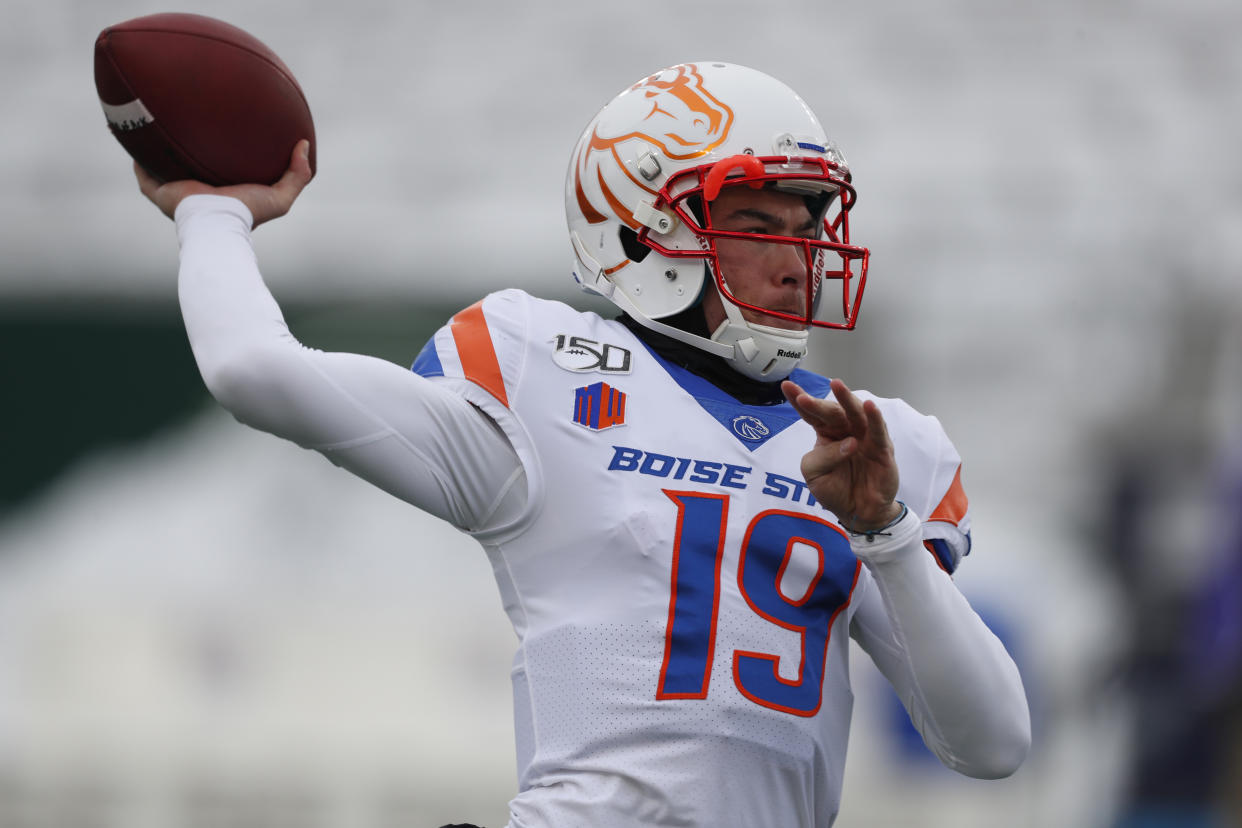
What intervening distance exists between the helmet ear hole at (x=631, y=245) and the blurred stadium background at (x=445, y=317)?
3.96 metres

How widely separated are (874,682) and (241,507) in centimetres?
277

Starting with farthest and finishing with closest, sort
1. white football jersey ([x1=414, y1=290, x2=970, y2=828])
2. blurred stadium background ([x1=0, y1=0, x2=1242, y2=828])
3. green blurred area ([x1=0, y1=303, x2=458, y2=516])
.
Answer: green blurred area ([x1=0, y1=303, x2=458, y2=516]), blurred stadium background ([x1=0, y1=0, x2=1242, y2=828]), white football jersey ([x1=414, y1=290, x2=970, y2=828])

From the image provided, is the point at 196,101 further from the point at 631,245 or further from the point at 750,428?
the point at 750,428

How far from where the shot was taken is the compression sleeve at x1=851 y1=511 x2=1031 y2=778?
183 cm

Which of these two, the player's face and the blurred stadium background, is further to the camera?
the blurred stadium background

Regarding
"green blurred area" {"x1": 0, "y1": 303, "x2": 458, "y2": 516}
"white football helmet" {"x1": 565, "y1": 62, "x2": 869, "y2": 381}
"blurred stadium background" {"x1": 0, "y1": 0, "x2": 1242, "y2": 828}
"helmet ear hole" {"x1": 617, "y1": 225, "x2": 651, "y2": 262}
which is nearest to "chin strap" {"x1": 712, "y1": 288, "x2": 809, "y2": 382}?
"white football helmet" {"x1": 565, "y1": 62, "x2": 869, "y2": 381}

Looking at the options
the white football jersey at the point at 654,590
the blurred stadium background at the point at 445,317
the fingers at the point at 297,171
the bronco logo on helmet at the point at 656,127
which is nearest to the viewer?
the white football jersey at the point at 654,590

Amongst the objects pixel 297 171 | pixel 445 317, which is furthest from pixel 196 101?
pixel 445 317

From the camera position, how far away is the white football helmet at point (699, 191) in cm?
205

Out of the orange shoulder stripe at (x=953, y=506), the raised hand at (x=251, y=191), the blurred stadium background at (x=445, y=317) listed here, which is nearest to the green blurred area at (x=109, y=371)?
the blurred stadium background at (x=445, y=317)

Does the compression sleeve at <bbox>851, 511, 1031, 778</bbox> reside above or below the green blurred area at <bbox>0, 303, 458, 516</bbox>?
above

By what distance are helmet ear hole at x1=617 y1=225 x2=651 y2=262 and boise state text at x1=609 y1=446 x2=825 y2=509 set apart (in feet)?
1.21

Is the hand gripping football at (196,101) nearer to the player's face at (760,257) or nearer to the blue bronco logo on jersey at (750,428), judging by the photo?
the player's face at (760,257)

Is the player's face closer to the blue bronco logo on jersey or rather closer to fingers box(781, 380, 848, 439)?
the blue bronco logo on jersey
